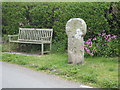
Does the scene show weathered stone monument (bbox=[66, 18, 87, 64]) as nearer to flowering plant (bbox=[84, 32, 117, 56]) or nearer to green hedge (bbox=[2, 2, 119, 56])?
flowering plant (bbox=[84, 32, 117, 56])

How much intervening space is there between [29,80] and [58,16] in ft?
14.3

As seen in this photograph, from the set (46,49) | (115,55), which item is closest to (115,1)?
(115,55)

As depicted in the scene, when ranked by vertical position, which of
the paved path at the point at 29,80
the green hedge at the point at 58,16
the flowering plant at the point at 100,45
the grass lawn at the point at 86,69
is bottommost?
the paved path at the point at 29,80

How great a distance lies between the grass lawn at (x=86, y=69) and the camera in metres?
4.47

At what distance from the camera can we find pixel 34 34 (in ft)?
29.2

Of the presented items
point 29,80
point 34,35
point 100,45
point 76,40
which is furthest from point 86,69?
point 34,35

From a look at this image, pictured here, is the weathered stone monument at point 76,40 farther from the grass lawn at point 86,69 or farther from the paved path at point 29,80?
the paved path at point 29,80

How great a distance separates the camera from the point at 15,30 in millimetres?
9797

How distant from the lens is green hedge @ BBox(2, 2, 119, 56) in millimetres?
7434

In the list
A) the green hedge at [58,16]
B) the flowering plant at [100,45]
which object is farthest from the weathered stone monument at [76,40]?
the green hedge at [58,16]

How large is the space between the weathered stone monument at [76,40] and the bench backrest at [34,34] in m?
2.37

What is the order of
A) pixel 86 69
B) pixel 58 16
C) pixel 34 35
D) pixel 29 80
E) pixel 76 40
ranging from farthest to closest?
pixel 34 35 < pixel 58 16 < pixel 76 40 < pixel 86 69 < pixel 29 80

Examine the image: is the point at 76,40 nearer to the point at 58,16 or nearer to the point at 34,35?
the point at 58,16

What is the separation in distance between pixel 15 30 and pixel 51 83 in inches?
233
